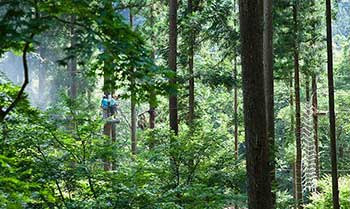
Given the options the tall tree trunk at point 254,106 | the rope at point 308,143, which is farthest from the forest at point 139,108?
the rope at point 308,143

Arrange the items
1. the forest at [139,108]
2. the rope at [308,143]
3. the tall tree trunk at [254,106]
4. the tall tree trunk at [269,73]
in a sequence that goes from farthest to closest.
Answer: the rope at [308,143]
the tall tree trunk at [269,73]
the tall tree trunk at [254,106]
the forest at [139,108]

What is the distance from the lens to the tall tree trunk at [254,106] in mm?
5574

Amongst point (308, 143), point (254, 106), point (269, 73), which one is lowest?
point (308, 143)

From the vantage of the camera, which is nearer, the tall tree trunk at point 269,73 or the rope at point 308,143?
the tall tree trunk at point 269,73

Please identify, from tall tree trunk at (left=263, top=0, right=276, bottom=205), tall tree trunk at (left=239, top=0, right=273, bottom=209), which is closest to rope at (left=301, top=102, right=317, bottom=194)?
tall tree trunk at (left=263, top=0, right=276, bottom=205)

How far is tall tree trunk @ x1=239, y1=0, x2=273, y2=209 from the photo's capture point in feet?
18.3

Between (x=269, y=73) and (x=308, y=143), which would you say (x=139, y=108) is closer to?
(x=269, y=73)

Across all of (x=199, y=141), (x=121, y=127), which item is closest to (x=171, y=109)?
(x=199, y=141)

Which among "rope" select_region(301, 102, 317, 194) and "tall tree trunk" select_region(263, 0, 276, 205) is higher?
"tall tree trunk" select_region(263, 0, 276, 205)

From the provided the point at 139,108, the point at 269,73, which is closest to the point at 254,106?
the point at 139,108

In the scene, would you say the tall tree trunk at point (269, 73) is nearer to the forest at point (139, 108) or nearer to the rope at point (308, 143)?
the forest at point (139, 108)

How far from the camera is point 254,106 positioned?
18.5ft

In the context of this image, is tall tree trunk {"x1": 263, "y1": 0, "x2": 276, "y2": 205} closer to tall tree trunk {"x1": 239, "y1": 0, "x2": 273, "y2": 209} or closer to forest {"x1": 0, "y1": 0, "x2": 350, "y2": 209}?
forest {"x1": 0, "y1": 0, "x2": 350, "y2": 209}

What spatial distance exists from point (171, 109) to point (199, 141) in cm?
271
